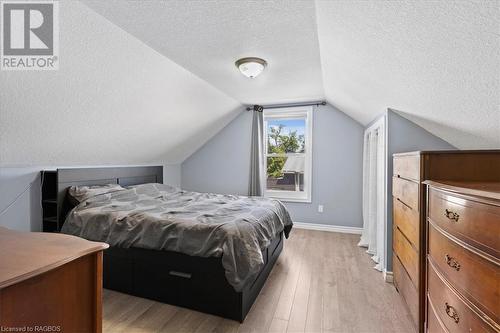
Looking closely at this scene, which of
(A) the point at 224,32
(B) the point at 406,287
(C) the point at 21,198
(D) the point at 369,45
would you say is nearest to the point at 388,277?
(B) the point at 406,287

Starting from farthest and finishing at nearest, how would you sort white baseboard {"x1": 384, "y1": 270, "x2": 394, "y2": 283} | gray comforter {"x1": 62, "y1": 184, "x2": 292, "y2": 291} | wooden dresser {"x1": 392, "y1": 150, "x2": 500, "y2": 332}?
white baseboard {"x1": 384, "y1": 270, "x2": 394, "y2": 283}, gray comforter {"x1": 62, "y1": 184, "x2": 292, "y2": 291}, wooden dresser {"x1": 392, "y1": 150, "x2": 500, "y2": 332}

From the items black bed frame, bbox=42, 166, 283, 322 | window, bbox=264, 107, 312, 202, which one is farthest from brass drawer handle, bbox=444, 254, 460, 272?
window, bbox=264, 107, 312, 202

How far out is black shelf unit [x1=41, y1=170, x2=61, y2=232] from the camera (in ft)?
8.84

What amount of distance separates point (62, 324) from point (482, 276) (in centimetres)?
160

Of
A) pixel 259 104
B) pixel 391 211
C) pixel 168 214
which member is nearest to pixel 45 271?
pixel 168 214

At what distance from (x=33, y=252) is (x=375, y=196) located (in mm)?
3281

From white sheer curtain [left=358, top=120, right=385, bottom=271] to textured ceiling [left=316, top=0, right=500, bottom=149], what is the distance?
0.67 m

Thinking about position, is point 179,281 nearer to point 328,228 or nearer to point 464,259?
point 464,259

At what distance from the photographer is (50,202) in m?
2.68

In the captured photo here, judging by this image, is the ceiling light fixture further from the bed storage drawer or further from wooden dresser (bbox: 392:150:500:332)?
the bed storage drawer

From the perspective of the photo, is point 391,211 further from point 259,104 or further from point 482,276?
point 259,104

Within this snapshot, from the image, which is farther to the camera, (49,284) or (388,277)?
(388,277)

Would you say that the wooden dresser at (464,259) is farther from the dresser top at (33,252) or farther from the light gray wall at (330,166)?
the light gray wall at (330,166)

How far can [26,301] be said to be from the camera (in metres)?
0.78
